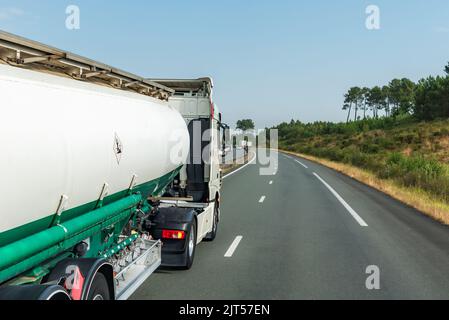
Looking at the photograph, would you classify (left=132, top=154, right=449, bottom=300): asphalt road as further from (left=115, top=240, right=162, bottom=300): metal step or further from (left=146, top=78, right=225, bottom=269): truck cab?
(left=146, top=78, right=225, bottom=269): truck cab

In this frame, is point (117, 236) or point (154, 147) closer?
point (117, 236)

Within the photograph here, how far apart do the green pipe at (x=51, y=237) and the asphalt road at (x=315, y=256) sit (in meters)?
1.90

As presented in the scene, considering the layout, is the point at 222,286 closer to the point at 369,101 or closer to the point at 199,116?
the point at 199,116

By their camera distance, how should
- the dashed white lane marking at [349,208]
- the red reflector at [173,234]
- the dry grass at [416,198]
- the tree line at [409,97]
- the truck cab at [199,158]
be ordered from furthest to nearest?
the tree line at [409,97]
the dry grass at [416,198]
the dashed white lane marking at [349,208]
the truck cab at [199,158]
the red reflector at [173,234]

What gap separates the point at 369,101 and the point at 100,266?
154789 millimetres

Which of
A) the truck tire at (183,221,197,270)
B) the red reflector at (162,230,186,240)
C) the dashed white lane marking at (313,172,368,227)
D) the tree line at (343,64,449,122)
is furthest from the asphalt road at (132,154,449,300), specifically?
the tree line at (343,64,449,122)

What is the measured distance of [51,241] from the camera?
4.16 m

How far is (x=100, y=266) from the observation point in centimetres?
460

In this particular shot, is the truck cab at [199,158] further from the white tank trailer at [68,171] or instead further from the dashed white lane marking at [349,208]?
the dashed white lane marking at [349,208]

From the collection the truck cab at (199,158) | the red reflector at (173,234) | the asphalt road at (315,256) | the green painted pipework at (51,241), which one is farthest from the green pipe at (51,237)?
the truck cab at (199,158)

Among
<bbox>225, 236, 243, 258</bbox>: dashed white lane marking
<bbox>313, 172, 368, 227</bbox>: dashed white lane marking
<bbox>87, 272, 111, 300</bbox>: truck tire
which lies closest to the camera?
<bbox>87, 272, 111, 300</bbox>: truck tire

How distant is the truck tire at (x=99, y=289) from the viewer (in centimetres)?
449


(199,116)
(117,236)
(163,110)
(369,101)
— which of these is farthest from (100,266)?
(369,101)

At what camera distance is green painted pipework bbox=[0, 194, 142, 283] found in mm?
3629
